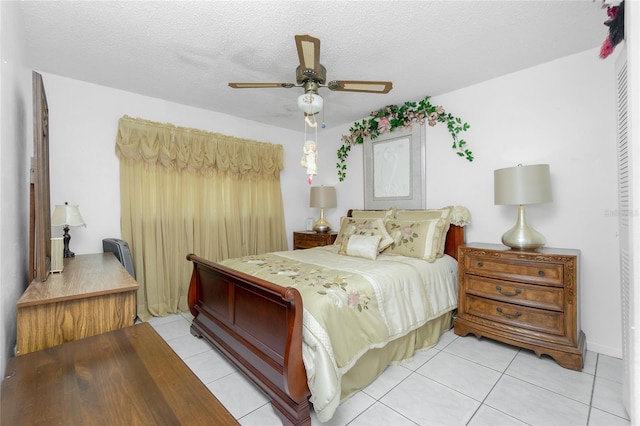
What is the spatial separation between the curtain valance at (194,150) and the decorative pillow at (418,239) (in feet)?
7.25

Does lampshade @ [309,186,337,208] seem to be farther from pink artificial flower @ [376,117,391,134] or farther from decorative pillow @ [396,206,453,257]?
decorative pillow @ [396,206,453,257]

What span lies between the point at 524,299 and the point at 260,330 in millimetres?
2138

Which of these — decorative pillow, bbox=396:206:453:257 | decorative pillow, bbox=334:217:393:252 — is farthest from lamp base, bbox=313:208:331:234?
decorative pillow, bbox=396:206:453:257

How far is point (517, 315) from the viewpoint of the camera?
7.64 ft

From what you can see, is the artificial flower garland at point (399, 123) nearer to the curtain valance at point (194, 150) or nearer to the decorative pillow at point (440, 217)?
the decorative pillow at point (440, 217)

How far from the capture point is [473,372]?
6.76 ft

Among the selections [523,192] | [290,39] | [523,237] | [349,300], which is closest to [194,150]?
[290,39]

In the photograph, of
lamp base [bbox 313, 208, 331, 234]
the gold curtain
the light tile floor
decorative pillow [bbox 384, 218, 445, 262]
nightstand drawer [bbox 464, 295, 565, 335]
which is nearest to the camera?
the light tile floor

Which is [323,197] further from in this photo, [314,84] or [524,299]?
[524,299]

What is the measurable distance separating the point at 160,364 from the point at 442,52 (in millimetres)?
2854

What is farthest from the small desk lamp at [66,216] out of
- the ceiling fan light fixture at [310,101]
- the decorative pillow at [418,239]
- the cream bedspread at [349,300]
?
the decorative pillow at [418,239]

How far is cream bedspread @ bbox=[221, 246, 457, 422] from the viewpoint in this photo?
154 centimetres

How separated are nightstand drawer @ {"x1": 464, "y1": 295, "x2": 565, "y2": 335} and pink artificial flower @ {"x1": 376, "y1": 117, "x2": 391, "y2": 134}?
7.34ft

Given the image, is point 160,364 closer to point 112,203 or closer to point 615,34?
point 615,34
